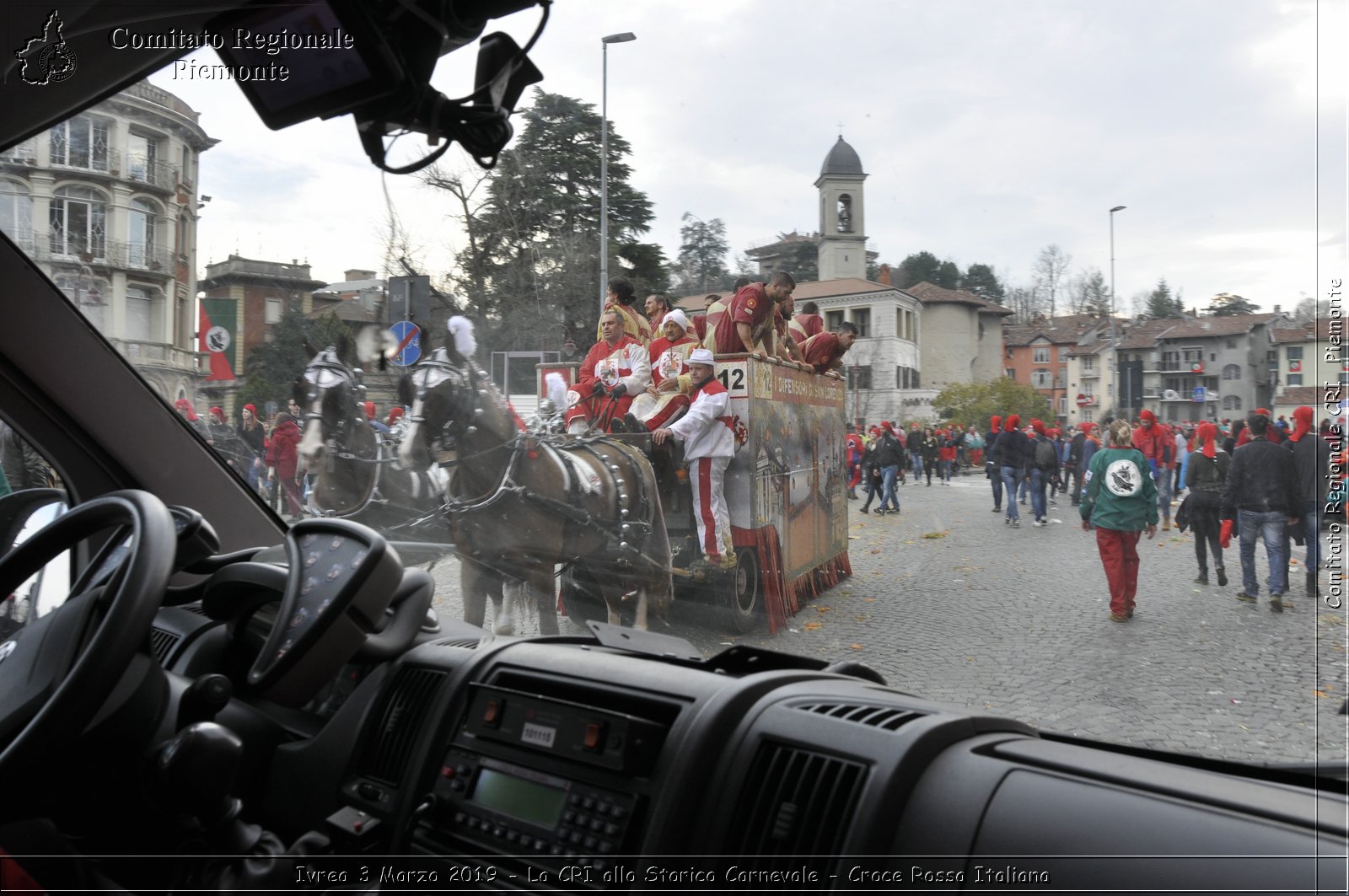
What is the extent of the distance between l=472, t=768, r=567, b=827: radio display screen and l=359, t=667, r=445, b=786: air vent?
0.24 metres

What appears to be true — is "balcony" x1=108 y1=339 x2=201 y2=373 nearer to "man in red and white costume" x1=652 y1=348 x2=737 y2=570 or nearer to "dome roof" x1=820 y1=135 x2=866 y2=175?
"dome roof" x1=820 y1=135 x2=866 y2=175

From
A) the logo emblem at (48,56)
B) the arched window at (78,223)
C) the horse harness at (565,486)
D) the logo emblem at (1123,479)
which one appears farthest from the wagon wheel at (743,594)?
the logo emblem at (48,56)

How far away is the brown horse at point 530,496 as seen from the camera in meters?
5.48

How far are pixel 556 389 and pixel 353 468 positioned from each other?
4.11 feet

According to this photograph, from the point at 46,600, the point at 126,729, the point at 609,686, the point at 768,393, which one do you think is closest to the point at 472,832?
the point at 609,686

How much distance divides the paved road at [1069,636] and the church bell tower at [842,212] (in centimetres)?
73

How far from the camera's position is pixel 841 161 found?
8.87ft

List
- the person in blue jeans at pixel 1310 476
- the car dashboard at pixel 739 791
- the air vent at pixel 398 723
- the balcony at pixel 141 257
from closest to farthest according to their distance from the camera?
the car dashboard at pixel 739 791
the person in blue jeans at pixel 1310 476
the air vent at pixel 398 723
the balcony at pixel 141 257

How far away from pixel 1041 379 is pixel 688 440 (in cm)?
351

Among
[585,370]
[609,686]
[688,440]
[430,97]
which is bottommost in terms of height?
[609,686]

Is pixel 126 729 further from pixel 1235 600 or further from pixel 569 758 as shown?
pixel 1235 600

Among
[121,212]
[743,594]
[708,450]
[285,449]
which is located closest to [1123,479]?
[743,594]

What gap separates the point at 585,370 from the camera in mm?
5730

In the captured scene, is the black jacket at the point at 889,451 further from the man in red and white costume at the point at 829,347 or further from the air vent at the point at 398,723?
the air vent at the point at 398,723
